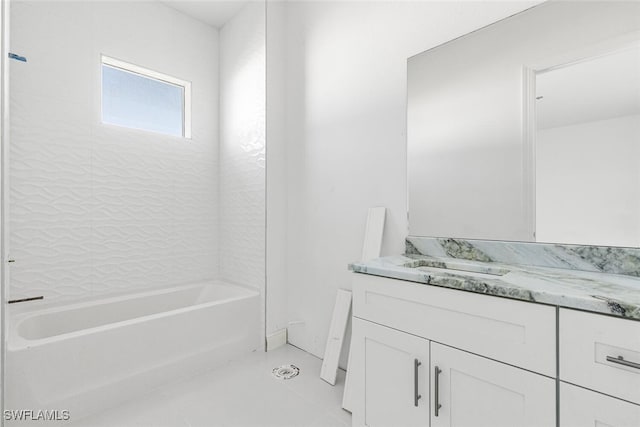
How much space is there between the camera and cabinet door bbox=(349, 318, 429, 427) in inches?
43.8

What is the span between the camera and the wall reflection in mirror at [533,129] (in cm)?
112

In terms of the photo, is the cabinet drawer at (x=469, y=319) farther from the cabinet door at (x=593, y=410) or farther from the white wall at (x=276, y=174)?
the white wall at (x=276, y=174)

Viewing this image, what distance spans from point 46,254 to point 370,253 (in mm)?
2220

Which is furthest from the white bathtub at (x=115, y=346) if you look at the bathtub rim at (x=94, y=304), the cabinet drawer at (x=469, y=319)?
the cabinet drawer at (x=469, y=319)

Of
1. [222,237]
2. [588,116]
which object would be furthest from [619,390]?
[222,237]

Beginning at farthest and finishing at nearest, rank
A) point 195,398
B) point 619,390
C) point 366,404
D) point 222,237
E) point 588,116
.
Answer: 1. point 222,237
2. point 195,398
3. point 366,404
4. point 588,116
5. point 619,390

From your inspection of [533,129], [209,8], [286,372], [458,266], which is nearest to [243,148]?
[209,8]

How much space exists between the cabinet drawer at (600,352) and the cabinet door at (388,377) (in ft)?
1.40

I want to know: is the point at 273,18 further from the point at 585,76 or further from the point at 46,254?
the point at 46,254

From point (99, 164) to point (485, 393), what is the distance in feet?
9.06

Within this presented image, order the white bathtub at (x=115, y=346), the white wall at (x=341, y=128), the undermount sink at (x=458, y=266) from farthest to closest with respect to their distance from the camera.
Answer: the white wall at (x=341, y=128) → the white bathtub at (x=115, y=346) → the undermount sink at (x=458, y=266)

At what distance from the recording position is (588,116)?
1193 mm

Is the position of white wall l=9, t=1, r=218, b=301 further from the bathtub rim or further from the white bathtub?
the white bathtub

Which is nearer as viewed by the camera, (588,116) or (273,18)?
(588,116)
